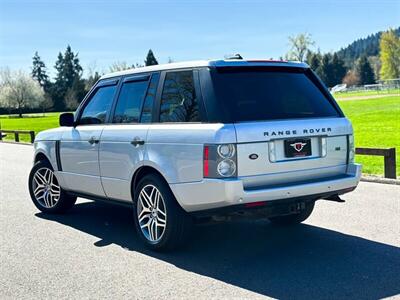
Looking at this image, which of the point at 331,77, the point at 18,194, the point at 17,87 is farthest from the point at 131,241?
the point at 331,77

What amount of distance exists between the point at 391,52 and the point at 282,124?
129872 millimetres

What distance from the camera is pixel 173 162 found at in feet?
17.4

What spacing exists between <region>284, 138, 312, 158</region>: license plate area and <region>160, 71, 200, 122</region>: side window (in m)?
0.93

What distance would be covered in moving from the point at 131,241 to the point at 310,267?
225cm

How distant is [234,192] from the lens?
15.8 feet

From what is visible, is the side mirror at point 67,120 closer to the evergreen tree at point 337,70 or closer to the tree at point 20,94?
the tree at point 20,94

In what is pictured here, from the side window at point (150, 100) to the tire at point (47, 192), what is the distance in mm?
2402

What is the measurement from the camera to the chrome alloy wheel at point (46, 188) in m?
7.87

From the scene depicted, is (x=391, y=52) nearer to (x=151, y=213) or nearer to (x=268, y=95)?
(x=268, y=95)

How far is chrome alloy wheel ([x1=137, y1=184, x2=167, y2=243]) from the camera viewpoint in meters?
5.60

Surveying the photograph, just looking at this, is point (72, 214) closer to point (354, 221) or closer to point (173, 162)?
point (173, 162)

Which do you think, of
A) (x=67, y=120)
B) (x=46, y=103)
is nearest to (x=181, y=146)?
(x=67, y=120)

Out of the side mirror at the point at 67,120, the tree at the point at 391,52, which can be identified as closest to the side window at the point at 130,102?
the side mirror at the point at 67,120

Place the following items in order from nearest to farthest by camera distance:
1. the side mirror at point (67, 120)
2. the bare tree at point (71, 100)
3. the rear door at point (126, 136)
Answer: the rear door at point (126, 136) → the side mirror at point (67, 120) → the bare tree at point (71, 100)
